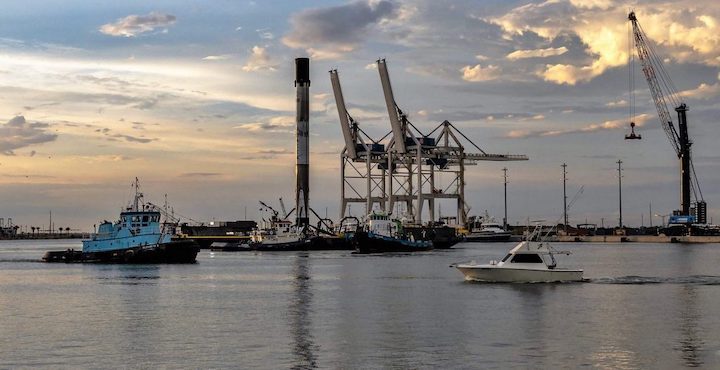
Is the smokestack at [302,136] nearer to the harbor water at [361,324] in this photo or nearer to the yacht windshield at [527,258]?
the harbor water at [361,324]

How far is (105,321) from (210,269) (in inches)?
2025

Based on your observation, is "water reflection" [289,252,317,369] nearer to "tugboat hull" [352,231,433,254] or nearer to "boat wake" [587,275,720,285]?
"boat wake" [587,275,720,285]

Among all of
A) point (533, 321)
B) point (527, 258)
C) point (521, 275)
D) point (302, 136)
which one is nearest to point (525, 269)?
point (521, 275)

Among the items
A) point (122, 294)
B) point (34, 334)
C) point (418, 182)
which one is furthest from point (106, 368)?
point (418, 182)

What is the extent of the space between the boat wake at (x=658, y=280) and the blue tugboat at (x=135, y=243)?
48.5m

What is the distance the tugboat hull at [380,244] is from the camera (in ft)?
453

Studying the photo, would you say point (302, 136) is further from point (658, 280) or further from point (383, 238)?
point (658, 280)

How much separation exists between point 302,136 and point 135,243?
252 ft

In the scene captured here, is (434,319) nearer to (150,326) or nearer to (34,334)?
(150,326)

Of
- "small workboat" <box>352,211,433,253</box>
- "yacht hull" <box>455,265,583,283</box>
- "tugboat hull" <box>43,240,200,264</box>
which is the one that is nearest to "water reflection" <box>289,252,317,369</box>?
"yacht hull" <box>455,265,583,283</box>

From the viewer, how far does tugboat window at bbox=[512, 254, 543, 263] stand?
202ft

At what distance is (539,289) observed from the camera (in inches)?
2293

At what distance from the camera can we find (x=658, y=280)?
2849 inches

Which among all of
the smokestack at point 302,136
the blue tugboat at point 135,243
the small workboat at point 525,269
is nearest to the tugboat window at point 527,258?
the small workboat at point 525,269
